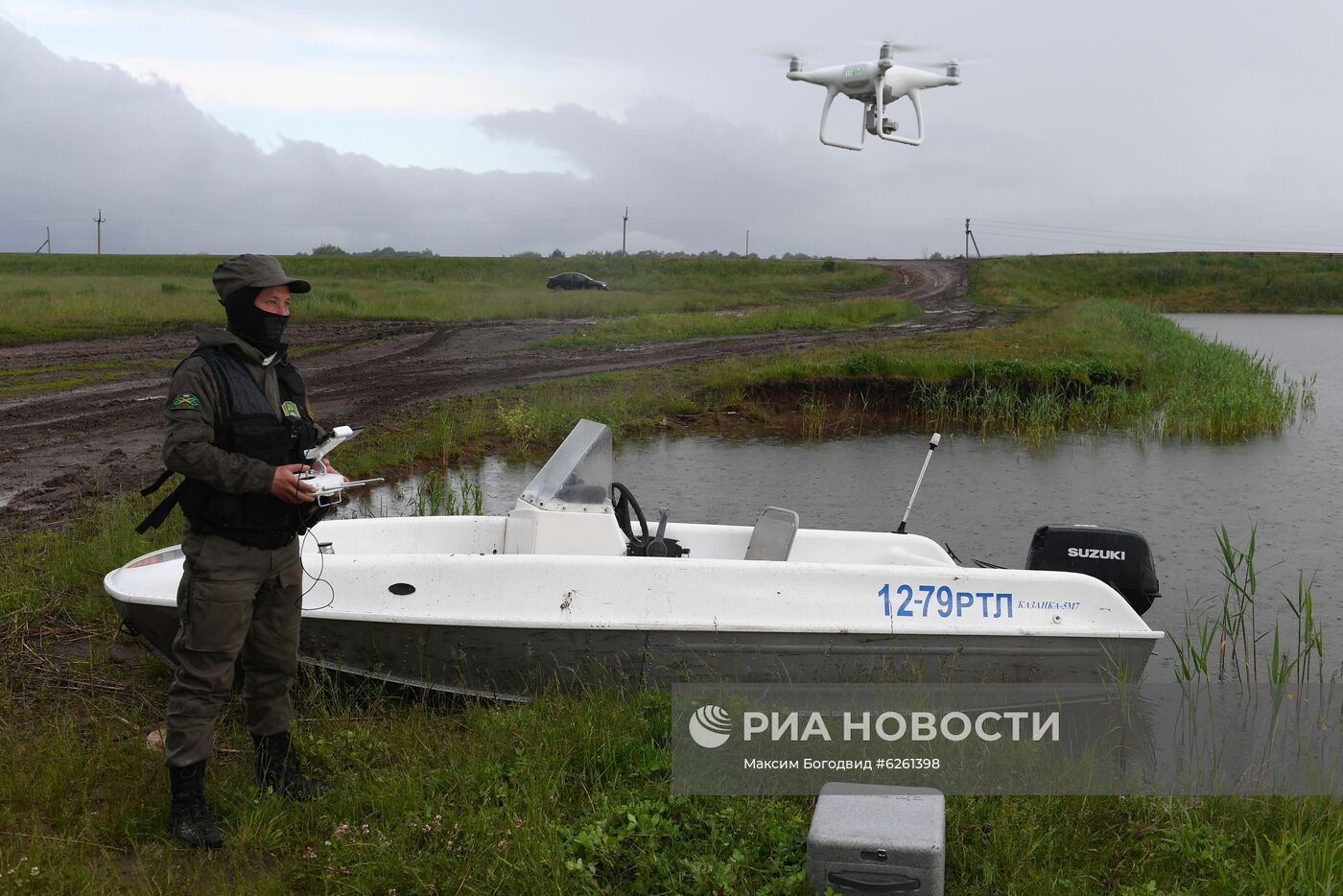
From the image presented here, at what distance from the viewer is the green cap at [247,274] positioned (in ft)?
12.6

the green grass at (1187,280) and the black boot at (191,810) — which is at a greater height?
the green grass at (1187,280)

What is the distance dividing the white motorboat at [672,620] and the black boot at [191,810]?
141 centimetres

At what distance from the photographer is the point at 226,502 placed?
12.3 ft

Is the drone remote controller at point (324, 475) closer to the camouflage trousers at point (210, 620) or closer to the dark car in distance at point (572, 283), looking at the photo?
the camouflage trousers at point (210, 620)

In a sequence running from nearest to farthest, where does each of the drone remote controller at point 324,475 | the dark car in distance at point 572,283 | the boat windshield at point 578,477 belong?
the drone remote controller at point 324,475 → the boat windshield at point 578,477 → the dark car in distance at point 572,283

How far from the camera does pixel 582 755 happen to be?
442 centimetres

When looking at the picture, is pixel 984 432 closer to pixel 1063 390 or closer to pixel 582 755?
pixel 1063 390

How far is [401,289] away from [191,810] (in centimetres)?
3611

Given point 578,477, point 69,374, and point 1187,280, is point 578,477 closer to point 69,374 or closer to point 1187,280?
point 69,374

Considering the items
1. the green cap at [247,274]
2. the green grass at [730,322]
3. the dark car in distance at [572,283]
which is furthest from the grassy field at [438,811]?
the dark car in distance at [572,283]

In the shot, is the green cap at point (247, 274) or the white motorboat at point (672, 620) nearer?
the green cap at point (247, 274)

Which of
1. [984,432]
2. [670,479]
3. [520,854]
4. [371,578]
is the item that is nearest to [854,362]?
[984,432]

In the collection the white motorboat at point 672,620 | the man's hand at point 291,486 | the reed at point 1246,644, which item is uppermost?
the man's hand at point 291,486

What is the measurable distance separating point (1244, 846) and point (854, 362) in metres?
14.3
